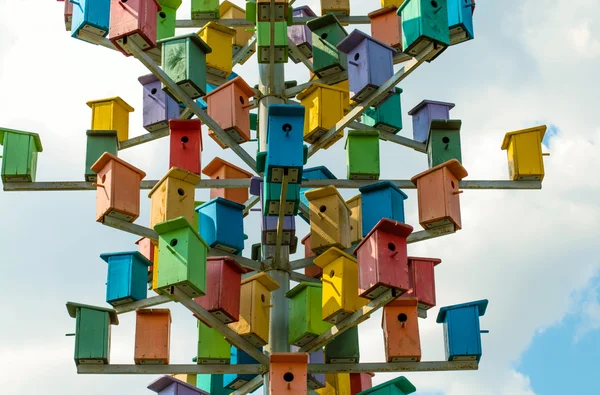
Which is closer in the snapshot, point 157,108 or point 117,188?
point 117,188

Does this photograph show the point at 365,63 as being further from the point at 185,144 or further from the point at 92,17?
the point at 92,17

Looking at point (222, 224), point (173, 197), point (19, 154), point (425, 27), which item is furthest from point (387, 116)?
point (19, 154)

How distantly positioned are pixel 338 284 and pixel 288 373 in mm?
888

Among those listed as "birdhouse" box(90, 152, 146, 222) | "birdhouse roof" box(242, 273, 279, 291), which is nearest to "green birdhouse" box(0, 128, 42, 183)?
"birdhouse" box(90, 152, 146, 222)

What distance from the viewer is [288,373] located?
9570 mm

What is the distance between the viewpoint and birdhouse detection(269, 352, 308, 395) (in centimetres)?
953

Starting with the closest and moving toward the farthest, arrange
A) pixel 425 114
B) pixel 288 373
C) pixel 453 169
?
pixel 288 373
pixel 453 169
pixel 425 114

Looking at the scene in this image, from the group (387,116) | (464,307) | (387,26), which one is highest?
(387,26)

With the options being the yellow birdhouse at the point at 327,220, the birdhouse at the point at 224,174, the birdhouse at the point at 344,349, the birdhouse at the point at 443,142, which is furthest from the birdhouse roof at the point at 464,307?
the birdhouse at the point at 224,174

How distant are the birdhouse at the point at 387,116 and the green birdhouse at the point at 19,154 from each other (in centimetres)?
291

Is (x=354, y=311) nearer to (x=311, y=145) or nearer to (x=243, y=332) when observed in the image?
(x=243, y=332)

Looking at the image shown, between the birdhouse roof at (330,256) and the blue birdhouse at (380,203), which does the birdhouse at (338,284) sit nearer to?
the birdhouse roof at (330,256)

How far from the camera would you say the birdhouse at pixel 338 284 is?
10000mm

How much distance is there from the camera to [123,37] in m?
10.6
